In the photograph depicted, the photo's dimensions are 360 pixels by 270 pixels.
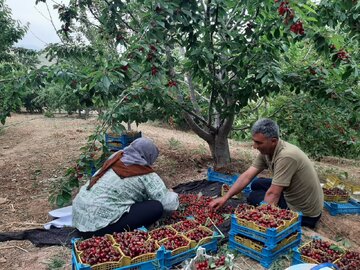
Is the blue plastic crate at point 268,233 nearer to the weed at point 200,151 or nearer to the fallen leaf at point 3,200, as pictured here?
the fallen leaf at point 3,200

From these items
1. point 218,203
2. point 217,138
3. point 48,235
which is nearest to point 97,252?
point 48,235

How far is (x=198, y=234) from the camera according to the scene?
2951mm

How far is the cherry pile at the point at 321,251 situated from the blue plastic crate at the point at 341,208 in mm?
1701

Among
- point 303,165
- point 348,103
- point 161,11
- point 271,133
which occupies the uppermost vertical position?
point 161,11

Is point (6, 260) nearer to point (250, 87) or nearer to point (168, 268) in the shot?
point (168, 268)

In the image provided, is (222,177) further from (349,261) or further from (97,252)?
(97,252)

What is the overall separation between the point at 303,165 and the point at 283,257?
891mm

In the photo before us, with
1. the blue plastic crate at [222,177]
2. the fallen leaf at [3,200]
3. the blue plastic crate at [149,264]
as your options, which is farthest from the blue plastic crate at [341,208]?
the fallen leaf at [3,200]

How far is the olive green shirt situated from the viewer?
3.19 meters

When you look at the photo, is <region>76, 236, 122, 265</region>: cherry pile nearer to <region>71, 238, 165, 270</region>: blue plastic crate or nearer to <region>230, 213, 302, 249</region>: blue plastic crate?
<region>71, 238, 165, 270</region>: blue plastic crate

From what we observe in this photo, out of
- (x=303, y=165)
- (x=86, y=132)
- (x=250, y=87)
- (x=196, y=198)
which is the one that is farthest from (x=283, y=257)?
(x=86, y=132)

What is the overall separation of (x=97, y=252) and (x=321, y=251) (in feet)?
5.36

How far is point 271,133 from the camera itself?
326 cm

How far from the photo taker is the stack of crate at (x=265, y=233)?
266 cm
